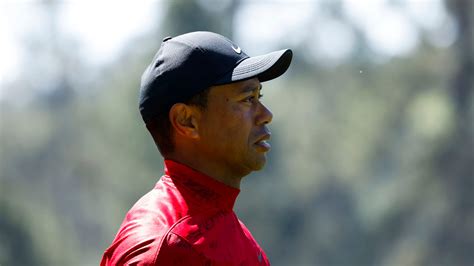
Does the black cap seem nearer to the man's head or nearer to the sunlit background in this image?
the man's head

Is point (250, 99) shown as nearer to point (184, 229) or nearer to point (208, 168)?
point (208, 168)

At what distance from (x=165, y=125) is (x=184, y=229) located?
18.9 inches

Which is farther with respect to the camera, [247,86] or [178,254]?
[247,86]

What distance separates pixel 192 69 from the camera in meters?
3.19

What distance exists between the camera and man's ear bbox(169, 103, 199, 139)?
325 cm

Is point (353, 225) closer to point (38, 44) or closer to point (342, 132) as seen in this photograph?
point (342, 132)

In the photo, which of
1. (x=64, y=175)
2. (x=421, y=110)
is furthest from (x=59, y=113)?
(x=421, y=110)

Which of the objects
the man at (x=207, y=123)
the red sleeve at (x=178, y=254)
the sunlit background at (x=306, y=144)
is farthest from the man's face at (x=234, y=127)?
the sunlit background at (x=306, y=144)

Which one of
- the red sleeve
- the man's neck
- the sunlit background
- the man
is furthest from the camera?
the sunlit background

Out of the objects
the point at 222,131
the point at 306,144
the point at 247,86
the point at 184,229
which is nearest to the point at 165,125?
the point at 222,131

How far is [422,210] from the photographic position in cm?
2820

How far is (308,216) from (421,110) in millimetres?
4665

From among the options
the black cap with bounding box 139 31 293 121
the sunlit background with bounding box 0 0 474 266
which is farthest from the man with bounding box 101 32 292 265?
→ the sunlit background with bounding box 0 0 474 266

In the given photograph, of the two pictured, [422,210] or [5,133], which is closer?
[422,210]
